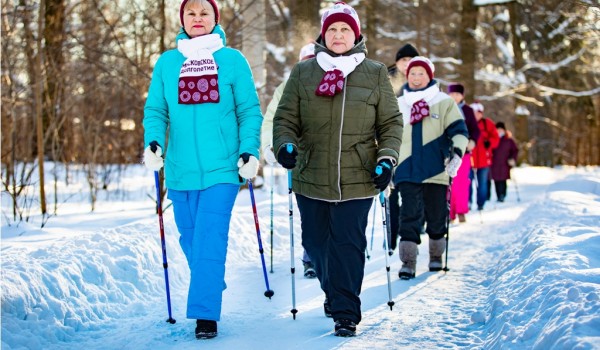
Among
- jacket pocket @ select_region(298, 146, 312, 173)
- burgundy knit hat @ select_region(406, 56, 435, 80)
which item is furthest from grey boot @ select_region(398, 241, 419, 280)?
jacket pocket @ select_region(298, 146, 312, 173)

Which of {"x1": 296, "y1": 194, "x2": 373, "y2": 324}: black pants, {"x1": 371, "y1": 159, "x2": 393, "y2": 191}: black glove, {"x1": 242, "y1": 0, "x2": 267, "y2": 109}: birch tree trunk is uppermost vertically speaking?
{"x1": 242, "y1": 0, "x2": 267, "y2": 109}: birch tree trunk

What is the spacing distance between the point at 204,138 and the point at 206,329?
4.11 feet

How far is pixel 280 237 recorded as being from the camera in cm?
847

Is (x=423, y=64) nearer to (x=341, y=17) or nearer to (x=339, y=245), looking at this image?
(x=341, y=17)

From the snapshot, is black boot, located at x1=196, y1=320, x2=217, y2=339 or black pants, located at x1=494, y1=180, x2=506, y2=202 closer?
black boot, located at x1=196, y1=320, x2=217, y2=339

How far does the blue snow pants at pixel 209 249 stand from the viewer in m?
4.48

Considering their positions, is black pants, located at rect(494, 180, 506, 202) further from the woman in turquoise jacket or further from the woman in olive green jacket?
the woman in turquoise jacket

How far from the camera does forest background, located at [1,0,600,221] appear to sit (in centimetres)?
866

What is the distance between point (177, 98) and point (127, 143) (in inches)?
515

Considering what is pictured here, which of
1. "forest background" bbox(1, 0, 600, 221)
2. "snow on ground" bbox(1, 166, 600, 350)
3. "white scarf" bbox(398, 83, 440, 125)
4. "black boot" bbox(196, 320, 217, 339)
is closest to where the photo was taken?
"snow on ground" bbox(1, 166, 600, 350)

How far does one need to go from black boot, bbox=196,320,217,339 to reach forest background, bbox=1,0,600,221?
3.73m

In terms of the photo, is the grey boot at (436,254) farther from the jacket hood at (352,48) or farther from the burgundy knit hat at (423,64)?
the jacket hood at (352,48)

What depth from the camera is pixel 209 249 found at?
455 centimetres

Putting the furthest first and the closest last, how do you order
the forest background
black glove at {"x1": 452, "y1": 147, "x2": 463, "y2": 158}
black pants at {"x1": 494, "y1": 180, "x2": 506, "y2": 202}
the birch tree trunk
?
black pants at {"x1": 494, "y1": 180, "x2": 506, "y2": 202} → the birch tree trunk → the forest background → black glove at {"x1": 452, "y1": 147, "x2": 463, "y2": 158}
